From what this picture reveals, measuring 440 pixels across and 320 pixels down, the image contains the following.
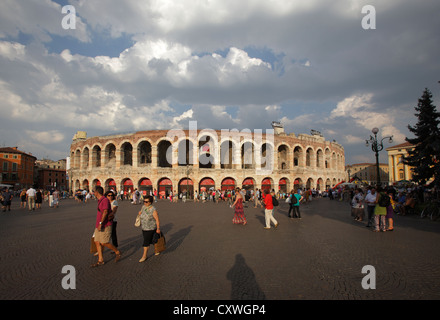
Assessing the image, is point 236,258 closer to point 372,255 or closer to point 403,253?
point 372,255

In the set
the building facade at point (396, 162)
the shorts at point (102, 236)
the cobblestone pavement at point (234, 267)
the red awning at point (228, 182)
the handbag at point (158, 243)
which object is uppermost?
the building facade at point (396, 162)

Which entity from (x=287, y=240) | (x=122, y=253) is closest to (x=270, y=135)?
(x=287, y=240)

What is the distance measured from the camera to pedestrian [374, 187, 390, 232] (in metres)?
8.70

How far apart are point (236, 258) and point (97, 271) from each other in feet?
10.2

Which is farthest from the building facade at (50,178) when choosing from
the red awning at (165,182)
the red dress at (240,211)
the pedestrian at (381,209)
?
the pedestrian at (381,209)

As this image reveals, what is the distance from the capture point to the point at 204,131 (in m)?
33.0

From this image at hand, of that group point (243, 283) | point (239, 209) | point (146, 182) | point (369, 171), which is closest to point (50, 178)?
point (146, 182)

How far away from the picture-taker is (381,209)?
9008mm

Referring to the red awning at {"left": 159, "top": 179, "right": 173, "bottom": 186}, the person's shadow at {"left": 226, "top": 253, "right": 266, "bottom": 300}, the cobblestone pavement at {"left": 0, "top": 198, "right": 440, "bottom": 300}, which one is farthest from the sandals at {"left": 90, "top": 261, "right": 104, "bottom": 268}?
the red awning at {"left": 159, "top": 179, "right": 173, "bottom": 186}

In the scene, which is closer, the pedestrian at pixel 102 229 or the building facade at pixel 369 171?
the pedestrian at pixel 102 229

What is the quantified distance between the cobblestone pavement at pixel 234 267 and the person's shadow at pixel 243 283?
17 millimetres

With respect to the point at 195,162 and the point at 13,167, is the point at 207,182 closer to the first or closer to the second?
the point at 195,162

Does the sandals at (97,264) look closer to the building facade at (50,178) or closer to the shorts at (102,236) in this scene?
the shorts at (102,236)

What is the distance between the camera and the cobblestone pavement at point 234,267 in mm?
4148
